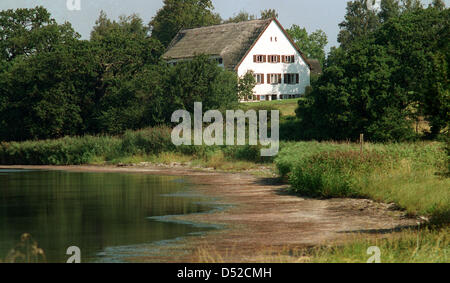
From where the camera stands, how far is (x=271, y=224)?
22.5m

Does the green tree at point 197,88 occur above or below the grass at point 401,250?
above

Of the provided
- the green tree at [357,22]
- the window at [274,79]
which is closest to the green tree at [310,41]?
the green tree at [357,22]

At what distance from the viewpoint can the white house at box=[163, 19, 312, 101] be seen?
286 feet

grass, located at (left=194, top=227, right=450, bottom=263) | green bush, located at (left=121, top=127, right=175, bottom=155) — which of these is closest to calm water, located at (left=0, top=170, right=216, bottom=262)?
grass, located at (left=194, top=227, right=450, bottom=263)

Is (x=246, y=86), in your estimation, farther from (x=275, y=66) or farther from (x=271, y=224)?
(x=271, y=224)

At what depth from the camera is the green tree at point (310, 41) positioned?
123750mm

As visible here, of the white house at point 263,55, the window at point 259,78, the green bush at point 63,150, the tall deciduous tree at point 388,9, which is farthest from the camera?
the tall deciduous tree at point 388,9

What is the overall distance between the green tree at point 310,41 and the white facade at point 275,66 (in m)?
32.5

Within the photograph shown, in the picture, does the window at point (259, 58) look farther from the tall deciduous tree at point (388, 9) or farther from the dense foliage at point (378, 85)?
the dense foliage at point (378, 85)

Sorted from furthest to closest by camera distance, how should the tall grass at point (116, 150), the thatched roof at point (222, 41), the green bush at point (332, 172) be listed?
the thatched roof at point (222, 41) → the tall grass at point (116, 150) → the green bush at point (332, 172)

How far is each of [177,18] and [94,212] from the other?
84.5m

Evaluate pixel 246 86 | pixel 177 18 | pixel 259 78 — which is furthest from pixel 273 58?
pixel 177 18

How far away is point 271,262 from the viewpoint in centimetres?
1387

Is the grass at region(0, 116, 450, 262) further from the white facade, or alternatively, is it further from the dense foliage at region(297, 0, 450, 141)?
the white facade
